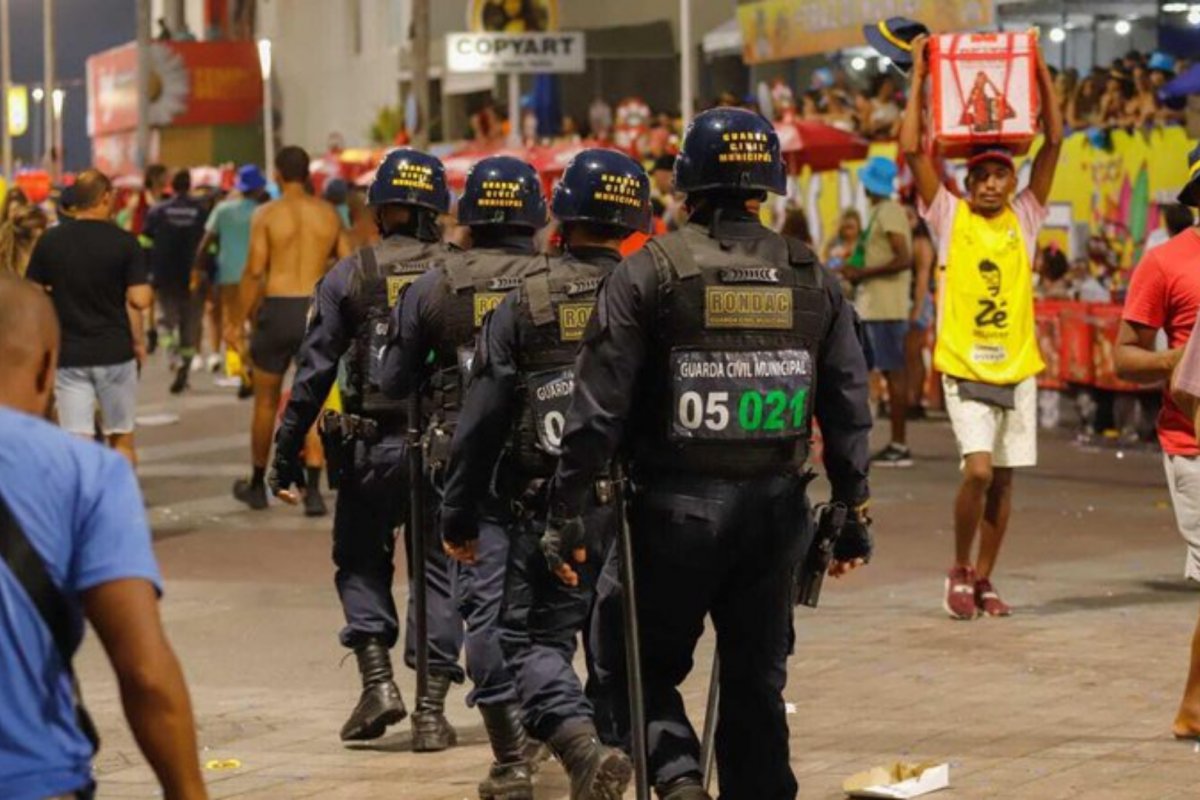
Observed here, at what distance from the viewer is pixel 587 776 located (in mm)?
6895

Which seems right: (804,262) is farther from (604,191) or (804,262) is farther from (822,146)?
(822,146)

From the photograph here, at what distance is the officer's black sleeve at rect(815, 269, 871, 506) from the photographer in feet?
21.5

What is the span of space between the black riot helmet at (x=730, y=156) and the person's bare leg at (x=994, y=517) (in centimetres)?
473

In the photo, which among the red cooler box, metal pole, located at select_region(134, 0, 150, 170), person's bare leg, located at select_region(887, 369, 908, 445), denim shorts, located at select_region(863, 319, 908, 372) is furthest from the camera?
metal pole, located at select_region(134, 0, 150, 170)

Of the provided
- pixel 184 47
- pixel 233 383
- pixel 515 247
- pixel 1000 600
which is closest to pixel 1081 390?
pixel 1000 600

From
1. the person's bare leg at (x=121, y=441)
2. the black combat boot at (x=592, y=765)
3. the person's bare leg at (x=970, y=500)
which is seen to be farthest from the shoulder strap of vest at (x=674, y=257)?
the person's bare leg at (x=121, y=441)

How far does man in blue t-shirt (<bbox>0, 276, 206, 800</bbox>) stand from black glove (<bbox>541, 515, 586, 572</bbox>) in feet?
8.60

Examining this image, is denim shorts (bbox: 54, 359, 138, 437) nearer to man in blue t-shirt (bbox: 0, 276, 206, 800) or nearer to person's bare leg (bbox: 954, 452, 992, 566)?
person's bare leg (bbox: 954, 452, 992, 566)

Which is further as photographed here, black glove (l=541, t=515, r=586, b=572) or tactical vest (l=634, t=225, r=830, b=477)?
black glove (l=541, t=515, r=586, b=572)

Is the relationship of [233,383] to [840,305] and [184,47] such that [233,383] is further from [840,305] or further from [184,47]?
[184,47]

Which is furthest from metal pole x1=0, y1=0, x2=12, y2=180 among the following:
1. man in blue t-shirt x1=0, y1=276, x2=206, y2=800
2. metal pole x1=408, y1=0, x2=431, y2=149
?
man in blue t-shirt x1=0, y1=276, x2=206, y2=800

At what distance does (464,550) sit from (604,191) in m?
1.07

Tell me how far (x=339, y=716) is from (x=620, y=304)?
331cm

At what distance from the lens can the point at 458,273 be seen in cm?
803
